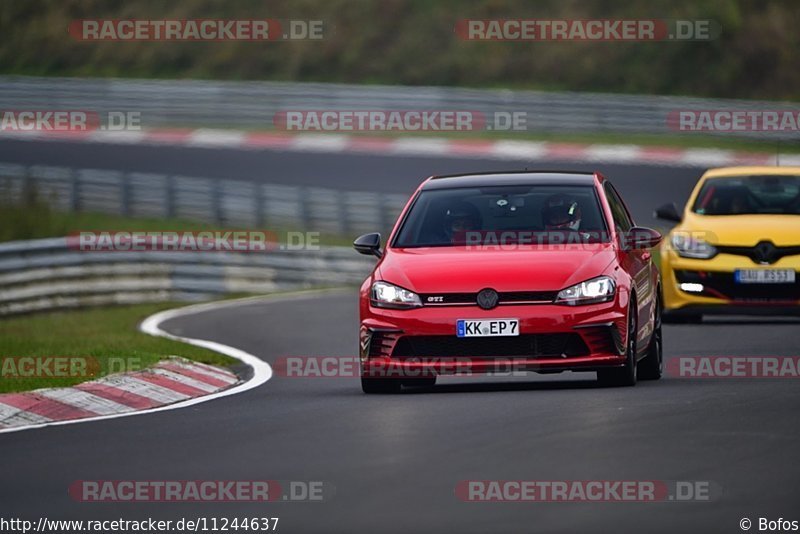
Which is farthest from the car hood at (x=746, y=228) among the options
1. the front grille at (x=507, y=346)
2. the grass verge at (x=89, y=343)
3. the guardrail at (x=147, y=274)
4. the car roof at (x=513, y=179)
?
the guardrail at (x=147, y=274)

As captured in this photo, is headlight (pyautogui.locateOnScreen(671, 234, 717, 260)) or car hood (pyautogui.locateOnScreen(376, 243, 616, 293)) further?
headlight (pyautogui.locateOnScreen(671, 234, 717, 260))

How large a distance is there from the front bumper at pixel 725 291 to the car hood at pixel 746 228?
6.3 inches

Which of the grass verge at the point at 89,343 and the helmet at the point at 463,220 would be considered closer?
the helmet at the point at 463,220

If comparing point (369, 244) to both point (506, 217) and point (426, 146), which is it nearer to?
point (506, 217)

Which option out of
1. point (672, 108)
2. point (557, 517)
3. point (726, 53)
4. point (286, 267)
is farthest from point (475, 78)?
point (557, 517)

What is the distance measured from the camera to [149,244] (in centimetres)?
2406

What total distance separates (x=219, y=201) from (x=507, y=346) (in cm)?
1978

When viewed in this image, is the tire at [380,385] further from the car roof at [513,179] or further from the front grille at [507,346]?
the car roof at [513,179]

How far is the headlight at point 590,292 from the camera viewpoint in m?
11.9

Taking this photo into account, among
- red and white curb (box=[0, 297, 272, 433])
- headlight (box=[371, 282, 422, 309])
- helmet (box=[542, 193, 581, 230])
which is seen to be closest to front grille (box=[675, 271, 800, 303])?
red and white curb (box=[0, 297, 272, 433])

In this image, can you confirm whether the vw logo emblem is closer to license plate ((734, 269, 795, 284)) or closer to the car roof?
the car roof

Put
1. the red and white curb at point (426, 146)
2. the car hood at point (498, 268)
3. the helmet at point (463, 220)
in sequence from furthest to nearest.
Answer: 1. the red and white curb at point (426, 146)
2. the helmet at point (463, 220)
3. the car hood at point (498, 268)

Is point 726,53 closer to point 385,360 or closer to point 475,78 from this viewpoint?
point 475,78

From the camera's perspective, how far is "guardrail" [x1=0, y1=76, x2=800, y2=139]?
37625 mm
